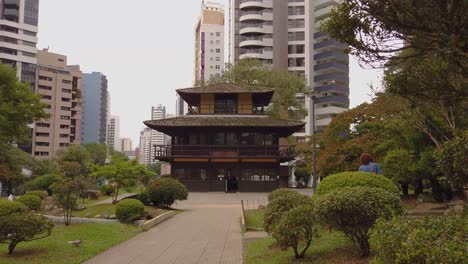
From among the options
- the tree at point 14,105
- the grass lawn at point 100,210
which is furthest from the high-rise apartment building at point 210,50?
the grass lawn at point 100,210

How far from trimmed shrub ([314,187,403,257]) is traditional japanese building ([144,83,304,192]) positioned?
28188 millimetres

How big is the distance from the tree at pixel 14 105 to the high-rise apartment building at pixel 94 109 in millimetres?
97506

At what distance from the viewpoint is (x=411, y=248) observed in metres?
5.04

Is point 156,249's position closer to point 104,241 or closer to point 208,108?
point 104,241

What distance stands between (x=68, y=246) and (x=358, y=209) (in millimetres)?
7901

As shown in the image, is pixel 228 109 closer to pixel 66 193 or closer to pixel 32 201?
pixel 32 201

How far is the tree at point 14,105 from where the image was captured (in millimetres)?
25891

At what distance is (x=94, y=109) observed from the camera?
5012 inches

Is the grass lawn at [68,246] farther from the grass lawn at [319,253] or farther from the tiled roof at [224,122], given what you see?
the tiled roof at [224,122]

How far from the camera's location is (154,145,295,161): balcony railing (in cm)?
3740

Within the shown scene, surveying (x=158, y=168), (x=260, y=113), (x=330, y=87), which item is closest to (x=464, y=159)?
(x=260, y=113)

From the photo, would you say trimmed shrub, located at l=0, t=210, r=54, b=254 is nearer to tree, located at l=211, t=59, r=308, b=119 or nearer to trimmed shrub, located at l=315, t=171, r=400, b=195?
trimmed shrub, located at l=315, t=171, r=400, b=195

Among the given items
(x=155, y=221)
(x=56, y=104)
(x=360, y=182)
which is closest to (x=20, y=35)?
(x=56, y=104)

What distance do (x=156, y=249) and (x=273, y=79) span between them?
37.2 metres
